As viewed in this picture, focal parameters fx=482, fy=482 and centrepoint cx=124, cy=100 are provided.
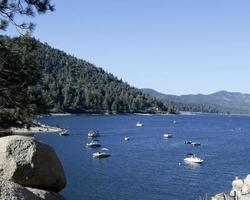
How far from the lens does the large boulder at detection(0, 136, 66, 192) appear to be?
13.1 metres

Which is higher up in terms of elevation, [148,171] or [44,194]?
[44,194]

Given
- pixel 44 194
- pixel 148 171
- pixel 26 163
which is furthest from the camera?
pixel 148 171

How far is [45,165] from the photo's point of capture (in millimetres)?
13617

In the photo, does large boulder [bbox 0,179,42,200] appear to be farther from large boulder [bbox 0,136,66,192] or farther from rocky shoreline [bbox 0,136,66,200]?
large boulder [bbox 0,136,66,192]

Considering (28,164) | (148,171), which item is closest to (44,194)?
(28,164)

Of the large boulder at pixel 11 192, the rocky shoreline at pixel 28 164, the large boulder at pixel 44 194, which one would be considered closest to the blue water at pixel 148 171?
the rocky shoreline at pixel 28 164

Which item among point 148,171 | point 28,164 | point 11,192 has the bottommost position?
point 148,171

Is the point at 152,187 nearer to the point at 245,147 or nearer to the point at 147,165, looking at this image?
the point at 147,165

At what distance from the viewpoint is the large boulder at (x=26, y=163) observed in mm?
13125

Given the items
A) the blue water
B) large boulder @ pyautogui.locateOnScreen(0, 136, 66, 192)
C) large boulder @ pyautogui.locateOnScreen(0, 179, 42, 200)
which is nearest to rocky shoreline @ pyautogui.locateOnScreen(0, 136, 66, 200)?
large boulder @ pyautogui.locateOnScreen(0, 136, 66, 192)

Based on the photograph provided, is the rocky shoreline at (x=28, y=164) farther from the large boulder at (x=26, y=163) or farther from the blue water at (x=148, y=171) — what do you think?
the blue water at (x=148, y=171)

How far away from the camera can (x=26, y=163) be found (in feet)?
43.4

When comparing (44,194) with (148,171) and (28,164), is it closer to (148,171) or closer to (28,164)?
(28,164)

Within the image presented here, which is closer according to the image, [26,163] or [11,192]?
[11,192]
